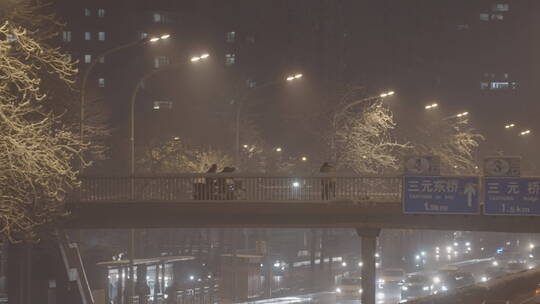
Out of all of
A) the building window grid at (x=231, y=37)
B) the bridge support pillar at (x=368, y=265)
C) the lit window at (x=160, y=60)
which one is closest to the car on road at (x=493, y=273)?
the bridge support pillar at (x=368, y=265)

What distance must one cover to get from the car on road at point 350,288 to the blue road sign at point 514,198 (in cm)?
1909

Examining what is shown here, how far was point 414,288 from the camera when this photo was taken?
2093 inches

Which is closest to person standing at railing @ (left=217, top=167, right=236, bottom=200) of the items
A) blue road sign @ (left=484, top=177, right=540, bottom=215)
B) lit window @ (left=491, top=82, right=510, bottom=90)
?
blue road sign @ (left=484, top=177, right=540, bottom=215)

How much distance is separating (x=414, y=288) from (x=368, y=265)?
65.6 feet

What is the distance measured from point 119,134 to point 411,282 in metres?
29.3

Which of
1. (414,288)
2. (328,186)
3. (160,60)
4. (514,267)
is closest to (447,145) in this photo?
(414,288)

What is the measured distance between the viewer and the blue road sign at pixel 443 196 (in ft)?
108

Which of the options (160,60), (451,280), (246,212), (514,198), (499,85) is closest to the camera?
(514,198)

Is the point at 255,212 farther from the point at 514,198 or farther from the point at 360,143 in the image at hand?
the point at 360,143

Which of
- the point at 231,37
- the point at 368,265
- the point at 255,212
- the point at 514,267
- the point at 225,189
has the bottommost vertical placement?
the point at 514,267

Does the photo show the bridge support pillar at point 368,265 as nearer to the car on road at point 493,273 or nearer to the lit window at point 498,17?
→ the car on road at point 493,273

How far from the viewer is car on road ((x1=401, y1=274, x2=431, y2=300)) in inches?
2083

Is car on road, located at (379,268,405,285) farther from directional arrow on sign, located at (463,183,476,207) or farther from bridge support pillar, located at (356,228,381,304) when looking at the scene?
directional arrow on sign, located at (463,183,476,207)

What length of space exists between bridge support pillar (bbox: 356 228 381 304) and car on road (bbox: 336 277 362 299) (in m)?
16.3
